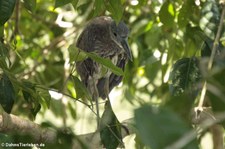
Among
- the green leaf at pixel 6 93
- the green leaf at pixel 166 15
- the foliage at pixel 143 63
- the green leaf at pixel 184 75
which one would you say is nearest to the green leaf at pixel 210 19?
the foliage at pixel 143 63

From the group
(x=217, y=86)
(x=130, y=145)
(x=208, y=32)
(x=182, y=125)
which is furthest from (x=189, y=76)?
(x=182, y=125)

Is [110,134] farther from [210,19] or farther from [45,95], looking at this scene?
[210,19]

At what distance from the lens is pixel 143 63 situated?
2695 mm

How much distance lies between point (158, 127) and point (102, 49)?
7.98 ft

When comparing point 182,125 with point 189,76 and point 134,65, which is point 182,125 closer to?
point 189,76

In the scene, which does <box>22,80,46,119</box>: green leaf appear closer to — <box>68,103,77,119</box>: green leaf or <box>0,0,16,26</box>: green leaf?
<box>0,0,16,26</box>: green leaf

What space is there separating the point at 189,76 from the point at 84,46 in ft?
3.94

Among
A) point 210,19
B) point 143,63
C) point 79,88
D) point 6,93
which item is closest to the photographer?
point 6,93

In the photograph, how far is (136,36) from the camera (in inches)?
113

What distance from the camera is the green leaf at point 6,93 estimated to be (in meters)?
1.52

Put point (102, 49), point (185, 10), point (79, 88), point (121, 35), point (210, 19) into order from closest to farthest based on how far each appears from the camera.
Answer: point (79, 88), point (210, 19), point (185, 10), point (121, 35), point (102, 49)

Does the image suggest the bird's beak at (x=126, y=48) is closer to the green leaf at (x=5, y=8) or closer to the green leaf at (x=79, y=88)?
the green leaf at (x=79, y=88)

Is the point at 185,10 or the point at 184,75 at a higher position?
the point at 185,10

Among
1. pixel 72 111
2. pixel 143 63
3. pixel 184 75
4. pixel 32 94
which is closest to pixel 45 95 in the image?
pixel 32 94
